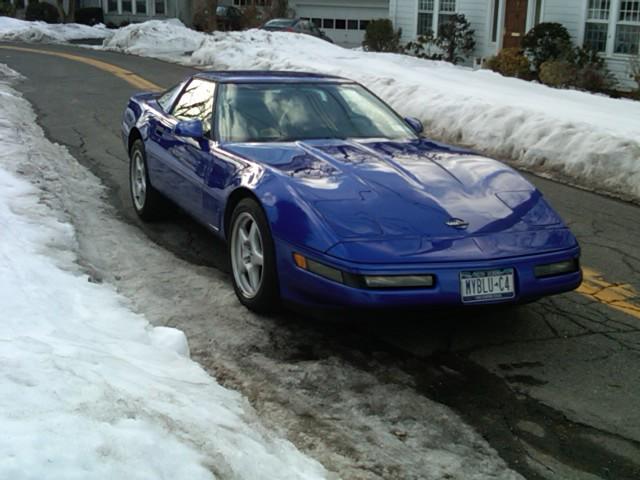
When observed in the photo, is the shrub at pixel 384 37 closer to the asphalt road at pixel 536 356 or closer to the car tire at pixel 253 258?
the asphalt road at pixel 536 356

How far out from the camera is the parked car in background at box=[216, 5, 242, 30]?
40.5 meters

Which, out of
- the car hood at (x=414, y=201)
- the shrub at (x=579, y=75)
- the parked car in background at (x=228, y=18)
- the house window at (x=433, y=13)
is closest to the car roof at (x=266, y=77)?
the car hood at (x=414, y=201)

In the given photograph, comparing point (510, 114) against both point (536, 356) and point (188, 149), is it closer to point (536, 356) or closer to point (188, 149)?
point (188, 149)

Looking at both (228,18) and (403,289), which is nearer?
(403,289)

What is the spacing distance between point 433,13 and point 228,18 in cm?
1696

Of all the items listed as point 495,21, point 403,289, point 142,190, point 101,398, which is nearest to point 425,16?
Result: point 495,21

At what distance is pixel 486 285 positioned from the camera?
4.17m

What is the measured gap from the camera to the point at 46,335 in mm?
3682

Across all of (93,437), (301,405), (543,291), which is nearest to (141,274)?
(301,405)

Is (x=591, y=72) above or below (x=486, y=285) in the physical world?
above

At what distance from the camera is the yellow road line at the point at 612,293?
514cm

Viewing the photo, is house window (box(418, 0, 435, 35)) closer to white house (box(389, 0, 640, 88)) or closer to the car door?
white house (box(389, 0, 640, 88))

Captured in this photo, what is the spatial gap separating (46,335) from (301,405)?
1.23m

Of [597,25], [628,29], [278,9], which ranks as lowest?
[628,29]
